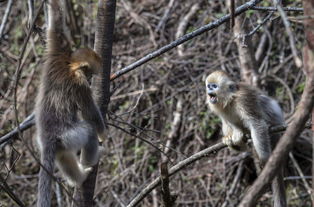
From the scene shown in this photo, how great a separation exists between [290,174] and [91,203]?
17.4 ft

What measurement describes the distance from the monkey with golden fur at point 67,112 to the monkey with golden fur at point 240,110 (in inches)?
Result: 48.2

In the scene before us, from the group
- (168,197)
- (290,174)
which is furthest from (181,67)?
(168,197)

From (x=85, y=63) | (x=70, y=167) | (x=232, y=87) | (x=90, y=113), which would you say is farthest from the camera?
(x=232, y=87)

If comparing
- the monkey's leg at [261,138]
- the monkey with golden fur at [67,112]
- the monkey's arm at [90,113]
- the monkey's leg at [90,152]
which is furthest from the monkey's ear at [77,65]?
the monkey's leg at [261,138]

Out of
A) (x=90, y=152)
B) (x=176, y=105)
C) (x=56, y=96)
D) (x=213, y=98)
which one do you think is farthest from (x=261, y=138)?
(x=176, y=105)

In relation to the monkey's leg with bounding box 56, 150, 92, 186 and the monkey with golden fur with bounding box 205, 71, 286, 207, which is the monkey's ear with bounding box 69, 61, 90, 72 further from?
the monkey with golden fur with bounding box 205, 71, 286, 207

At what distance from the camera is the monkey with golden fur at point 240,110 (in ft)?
16.2

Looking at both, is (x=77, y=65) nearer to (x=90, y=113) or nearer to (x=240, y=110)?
(x=90, y=113)

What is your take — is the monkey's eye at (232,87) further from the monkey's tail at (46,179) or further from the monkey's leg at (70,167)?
the monkey's tail at (46,179)

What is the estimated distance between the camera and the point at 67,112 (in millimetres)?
5051

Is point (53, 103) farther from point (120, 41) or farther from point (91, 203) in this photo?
point (120, 41)

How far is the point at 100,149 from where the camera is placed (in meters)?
5.16

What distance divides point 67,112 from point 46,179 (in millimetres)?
1032

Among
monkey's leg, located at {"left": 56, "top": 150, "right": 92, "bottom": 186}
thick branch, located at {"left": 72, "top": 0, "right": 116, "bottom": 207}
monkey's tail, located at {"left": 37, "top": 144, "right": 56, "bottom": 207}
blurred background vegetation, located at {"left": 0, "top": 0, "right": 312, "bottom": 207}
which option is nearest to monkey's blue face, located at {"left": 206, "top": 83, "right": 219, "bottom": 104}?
thick branch, located at {"left": 72, "top": 0, "right": 116, "bottom": 207}
